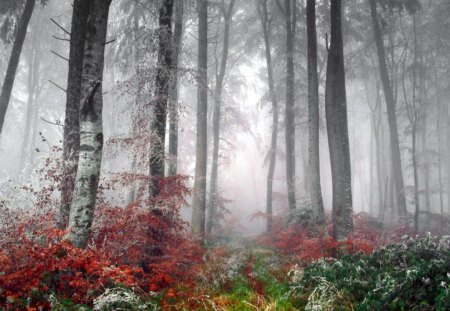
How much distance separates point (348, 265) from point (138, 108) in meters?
5.51

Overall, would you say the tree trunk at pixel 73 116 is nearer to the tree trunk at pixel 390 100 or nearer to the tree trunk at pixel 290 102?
the tree trunk at pixel 290 102

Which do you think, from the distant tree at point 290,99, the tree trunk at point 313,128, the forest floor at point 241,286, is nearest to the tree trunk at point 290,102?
the distant tree at point 290,99

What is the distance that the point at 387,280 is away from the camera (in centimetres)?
505

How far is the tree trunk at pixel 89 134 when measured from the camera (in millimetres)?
6066

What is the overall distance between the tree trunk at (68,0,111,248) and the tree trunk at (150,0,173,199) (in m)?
1.38

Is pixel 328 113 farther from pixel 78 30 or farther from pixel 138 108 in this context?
pixel 78 30

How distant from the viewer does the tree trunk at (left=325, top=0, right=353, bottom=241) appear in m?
9.73

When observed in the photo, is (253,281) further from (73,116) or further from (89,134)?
(73,116)

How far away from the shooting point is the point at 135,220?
6848mm

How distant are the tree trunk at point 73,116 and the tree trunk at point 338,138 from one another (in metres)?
7.03

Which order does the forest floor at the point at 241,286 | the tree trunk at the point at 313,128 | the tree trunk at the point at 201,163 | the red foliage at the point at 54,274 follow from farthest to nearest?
the tree trunk at the point at 201,163
the tree trunk at the point at 313,128
the forest floor at the point at 241,286
the red foliage at the point at 54,274

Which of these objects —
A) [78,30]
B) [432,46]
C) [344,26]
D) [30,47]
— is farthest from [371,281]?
[30,47]

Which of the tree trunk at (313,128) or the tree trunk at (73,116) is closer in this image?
the tree trunk at (73,116)

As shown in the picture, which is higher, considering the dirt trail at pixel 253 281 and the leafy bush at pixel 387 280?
the leafy bush at pixel 387 280
